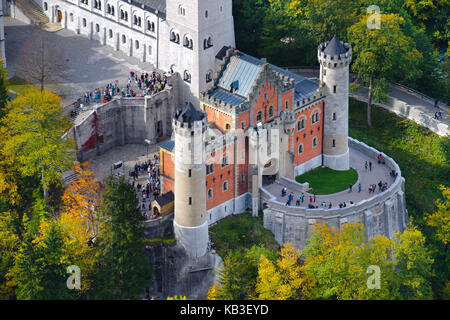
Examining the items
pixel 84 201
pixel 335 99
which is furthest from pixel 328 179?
pixel 84 201

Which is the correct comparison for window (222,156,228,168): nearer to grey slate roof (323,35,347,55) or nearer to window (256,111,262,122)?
window (256,111,262,122)

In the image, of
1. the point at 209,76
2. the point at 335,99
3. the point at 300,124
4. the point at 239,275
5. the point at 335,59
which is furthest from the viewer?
the point at 209,76

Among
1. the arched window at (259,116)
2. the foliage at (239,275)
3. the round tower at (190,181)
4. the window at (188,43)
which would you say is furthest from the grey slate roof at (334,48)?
the foliage at (239,275)

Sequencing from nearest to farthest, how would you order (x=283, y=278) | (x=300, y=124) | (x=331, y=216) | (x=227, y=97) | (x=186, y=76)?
(x=283, y=278) < (x=227, y=97) < (x=331, y=216) < (x=300, y=124) < (x=186, y=76)

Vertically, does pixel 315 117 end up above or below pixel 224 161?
above

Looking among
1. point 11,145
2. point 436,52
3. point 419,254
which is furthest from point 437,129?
point 11,145

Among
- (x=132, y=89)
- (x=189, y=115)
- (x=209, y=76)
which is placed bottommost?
(x=132, y=89)

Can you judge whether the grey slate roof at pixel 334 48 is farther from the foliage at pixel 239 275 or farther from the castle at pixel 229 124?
the foliage at pixel 239 275

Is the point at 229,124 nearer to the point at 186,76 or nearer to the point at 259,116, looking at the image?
the point at 259,116
